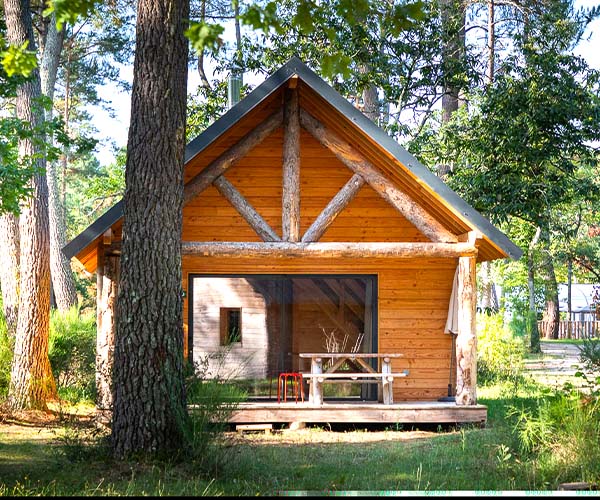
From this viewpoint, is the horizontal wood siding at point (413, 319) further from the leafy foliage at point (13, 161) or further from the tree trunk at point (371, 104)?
the tree trunk at point (371, 104)

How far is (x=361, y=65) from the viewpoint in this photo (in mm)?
18203

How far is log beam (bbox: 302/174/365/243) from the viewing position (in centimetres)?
1052

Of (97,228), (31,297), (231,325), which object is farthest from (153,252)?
(31,297)

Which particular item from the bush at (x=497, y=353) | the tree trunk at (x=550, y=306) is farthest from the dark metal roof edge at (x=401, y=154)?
the tree trunk at (x=550, y=306)

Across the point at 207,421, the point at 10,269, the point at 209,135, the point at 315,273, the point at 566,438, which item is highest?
the point at 209,135

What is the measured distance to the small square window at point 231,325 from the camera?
39.4 ft

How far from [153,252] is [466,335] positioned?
490 centimetres

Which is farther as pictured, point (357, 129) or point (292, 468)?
point (357, 129)

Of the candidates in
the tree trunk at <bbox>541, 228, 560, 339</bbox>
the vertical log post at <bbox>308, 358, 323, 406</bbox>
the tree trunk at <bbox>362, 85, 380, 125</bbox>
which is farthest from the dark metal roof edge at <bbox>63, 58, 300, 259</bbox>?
the tree trunk at <bbox>541, 228, 560, 339</bbox>

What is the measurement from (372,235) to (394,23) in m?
5.53

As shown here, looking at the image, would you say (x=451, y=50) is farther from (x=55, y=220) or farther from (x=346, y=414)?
(x=55, y=220)

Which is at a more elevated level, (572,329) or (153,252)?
(153,252)

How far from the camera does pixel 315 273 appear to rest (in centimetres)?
1220

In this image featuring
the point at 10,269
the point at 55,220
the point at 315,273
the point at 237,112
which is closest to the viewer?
the point at 237,112
